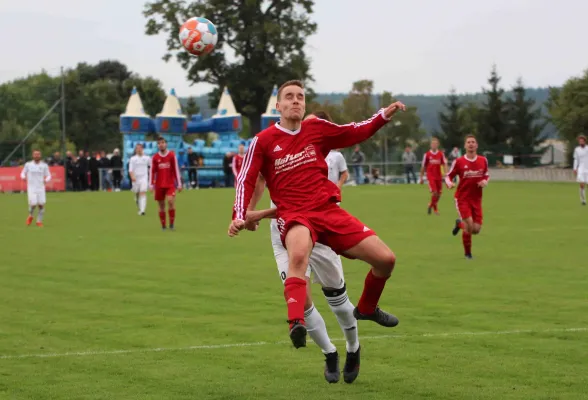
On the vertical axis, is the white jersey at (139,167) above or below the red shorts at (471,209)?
above

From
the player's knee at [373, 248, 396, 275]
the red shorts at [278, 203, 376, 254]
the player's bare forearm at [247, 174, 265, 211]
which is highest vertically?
the player's bare forearm at [247, 174, 265, 211]

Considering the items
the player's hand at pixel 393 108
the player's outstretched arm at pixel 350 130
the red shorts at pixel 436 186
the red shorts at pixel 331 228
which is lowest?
the red shorts at pixel 436 186

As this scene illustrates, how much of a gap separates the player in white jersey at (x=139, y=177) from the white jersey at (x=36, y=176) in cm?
289

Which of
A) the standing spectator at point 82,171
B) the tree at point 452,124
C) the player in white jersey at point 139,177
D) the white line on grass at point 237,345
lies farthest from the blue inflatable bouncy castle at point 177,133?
the white line on grass at point 237,345

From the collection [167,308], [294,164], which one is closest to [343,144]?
[294,164]

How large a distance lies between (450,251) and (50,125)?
4349cm

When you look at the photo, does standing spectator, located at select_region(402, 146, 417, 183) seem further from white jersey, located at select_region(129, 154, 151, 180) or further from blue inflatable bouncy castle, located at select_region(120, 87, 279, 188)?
white jersey, located at select_region(129, 154, 151, 180)

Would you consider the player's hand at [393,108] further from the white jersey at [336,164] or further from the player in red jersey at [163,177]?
the player in red jersey at [163,177]

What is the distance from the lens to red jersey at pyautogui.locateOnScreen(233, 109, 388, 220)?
7859mm

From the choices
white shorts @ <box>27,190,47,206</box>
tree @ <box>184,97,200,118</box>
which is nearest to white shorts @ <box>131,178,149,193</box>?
white shorts @ <box>27,190,47,206</box>

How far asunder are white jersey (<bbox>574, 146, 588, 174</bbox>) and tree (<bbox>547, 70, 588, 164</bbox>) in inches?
1081

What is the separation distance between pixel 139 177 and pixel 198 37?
21.7 m

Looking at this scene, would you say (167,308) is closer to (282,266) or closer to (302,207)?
(282,266)

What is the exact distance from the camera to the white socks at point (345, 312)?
8.06m
